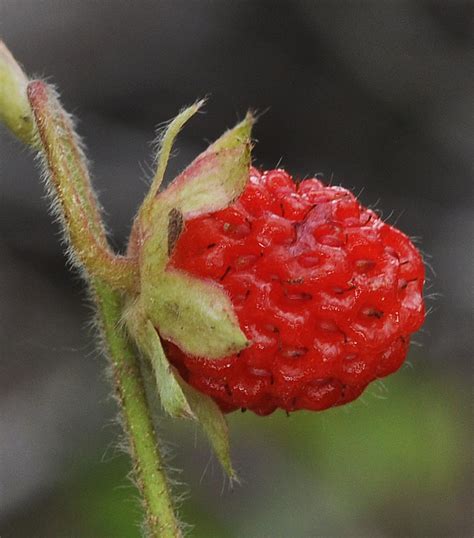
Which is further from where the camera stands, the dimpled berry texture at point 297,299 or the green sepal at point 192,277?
the dimpled berry texture at point 297,299

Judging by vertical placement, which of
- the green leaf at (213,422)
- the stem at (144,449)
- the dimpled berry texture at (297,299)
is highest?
the dimpled berry texture at (297,299)

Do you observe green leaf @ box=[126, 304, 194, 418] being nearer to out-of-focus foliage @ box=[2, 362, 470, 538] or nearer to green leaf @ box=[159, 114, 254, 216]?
green leaf @ box=[159, 114, 254, 216]

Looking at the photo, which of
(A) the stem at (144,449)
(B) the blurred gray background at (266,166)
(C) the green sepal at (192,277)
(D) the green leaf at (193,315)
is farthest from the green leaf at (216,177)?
(B) the blurred gray background at (266,166)

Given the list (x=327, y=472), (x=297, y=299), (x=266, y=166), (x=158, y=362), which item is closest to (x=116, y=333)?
(x=158, y=362)

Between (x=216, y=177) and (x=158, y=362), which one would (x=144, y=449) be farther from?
(x=216, y=177)

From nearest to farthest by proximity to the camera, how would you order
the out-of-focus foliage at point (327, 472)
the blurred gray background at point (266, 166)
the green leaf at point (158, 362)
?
the green leaf at point (158, 362) → the out-of-focus foliage at point (327, 472) → the blurred gray background at point (266, 166)

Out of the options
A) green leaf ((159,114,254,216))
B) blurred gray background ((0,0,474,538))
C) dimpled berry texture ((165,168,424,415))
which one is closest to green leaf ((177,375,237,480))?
dimpled berry texture ((165,168,424,415))

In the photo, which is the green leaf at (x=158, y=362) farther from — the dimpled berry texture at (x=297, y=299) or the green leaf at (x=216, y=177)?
the green leaf at (x=216, y=177)

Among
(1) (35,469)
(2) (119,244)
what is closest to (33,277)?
(2) (119,244)
